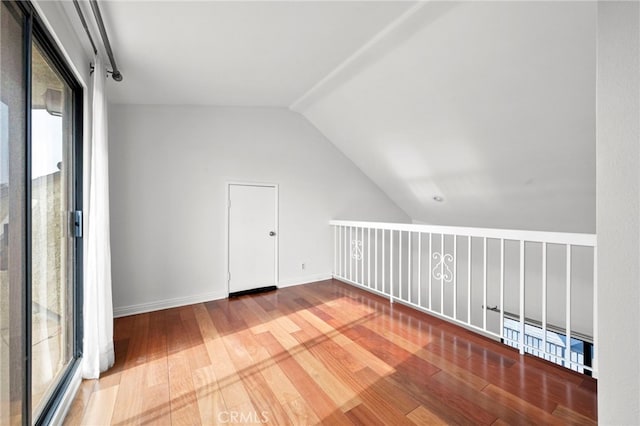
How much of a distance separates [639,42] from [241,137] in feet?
11.3

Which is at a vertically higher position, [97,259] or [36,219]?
[36,219]

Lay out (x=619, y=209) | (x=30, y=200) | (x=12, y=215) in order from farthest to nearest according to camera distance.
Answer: (x=30, y=200) < (x=12, y=215) < (x=619, y=209)

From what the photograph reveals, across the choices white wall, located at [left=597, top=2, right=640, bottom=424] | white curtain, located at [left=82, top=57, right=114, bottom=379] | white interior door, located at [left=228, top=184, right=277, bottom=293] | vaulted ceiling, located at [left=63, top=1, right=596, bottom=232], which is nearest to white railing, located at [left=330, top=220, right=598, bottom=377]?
vaulted ceiling, located at [left=63, top=1, right=596, bottom=232]

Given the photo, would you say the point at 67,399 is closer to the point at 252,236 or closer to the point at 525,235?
the point at 252,236

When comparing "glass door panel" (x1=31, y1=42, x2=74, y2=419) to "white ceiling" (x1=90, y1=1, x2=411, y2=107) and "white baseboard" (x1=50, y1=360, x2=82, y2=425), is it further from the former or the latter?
"white ceiling" (x1=90, y1=1, x2=411, y2=107)

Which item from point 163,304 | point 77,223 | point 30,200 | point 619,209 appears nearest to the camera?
point 619,209

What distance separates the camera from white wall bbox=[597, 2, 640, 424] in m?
0.79

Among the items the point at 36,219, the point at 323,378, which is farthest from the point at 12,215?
the point at 323,378

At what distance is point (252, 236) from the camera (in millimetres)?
3621

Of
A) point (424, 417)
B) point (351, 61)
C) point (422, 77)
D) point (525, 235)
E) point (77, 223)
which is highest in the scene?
point (351, 61)

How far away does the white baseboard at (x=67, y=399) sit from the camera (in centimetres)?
141

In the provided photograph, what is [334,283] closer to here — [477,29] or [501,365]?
[501,365]

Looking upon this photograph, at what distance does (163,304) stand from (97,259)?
1.38 metres

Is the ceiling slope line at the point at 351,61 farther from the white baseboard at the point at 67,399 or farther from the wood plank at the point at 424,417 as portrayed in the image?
the white baseboard at the point at 67,399
